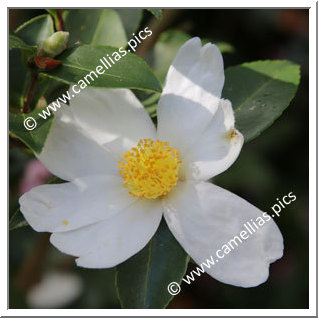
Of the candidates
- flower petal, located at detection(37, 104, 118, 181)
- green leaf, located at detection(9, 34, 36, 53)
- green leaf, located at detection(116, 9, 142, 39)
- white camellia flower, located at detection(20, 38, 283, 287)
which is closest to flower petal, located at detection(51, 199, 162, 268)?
white camellia flower, located at detection(20, 38, 283, 287)

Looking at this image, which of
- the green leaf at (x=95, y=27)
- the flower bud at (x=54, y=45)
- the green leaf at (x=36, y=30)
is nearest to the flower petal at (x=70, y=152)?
the flower bud at (x=54, y=45)

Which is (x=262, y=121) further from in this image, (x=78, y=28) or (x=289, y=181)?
(x=289, y=181)

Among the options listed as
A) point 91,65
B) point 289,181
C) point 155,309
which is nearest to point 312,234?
point 155,309

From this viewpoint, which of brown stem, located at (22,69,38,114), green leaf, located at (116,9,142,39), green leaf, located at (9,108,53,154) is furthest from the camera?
green leaf, located at (116,9,142,39)

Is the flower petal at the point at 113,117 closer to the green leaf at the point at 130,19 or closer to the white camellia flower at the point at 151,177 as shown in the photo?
the white camellia flower at the point at 151,177

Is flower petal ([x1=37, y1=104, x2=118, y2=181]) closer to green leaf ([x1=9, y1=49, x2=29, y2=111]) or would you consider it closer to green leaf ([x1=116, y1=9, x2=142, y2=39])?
green leaf ([x1=9, y1=49, x2=29, y2=111])

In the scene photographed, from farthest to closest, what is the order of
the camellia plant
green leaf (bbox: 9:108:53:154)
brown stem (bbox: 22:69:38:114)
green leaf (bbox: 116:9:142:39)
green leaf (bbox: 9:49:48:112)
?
1. green leaf (bbox: 116:9:142:39)
2. green leaf (bbox: 9:49:48:112)
3. brown stem (bbox: 22:69:38:114)
4. the camellia plant
5. green leaf (bbox: 9:108:53:154)
